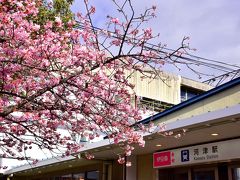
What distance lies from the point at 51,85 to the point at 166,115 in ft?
16.6

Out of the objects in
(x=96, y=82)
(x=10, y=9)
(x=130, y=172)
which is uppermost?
(x=10, y=9)

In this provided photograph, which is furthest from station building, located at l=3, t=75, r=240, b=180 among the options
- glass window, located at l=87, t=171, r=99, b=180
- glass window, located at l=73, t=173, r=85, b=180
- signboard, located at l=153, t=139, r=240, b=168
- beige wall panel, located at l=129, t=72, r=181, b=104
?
beige wall panel, located at l=129, t=72, r=181, b=104

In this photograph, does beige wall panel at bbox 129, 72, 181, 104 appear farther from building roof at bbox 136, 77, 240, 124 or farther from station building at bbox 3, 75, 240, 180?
building roof at bbox 136, 77, 240, 124

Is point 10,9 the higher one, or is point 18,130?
point 10,9

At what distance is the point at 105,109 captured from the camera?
5.79m

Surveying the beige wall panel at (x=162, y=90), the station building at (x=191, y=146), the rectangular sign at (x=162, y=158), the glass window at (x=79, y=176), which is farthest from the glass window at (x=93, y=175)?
the beige wall panel at (x=162, y=90)

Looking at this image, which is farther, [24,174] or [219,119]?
[24,174]

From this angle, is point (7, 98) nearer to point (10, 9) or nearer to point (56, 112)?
point (56, 112)

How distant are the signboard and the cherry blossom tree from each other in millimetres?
2526

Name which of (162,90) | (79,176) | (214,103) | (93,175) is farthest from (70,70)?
(162,90)

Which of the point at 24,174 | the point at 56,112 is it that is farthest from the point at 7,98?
the point at 24,174

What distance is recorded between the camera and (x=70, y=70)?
5.17 metres

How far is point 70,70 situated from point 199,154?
4.40 metres

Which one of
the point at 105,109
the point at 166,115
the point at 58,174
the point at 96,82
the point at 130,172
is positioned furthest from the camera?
the point at 58,174
